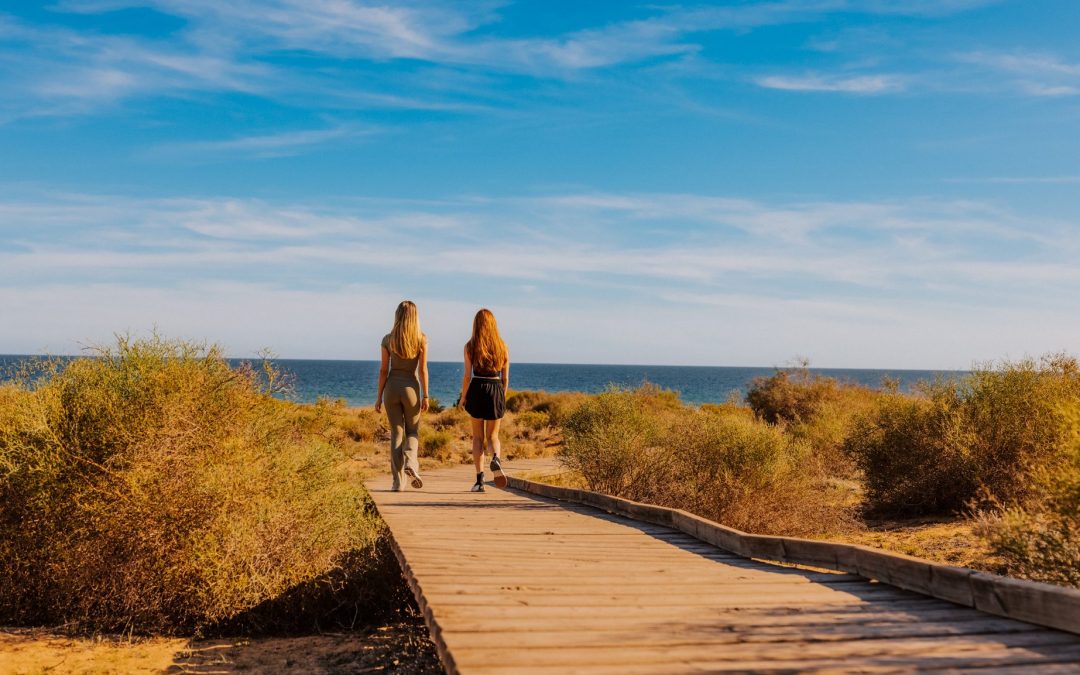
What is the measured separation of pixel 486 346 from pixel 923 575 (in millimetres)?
5495

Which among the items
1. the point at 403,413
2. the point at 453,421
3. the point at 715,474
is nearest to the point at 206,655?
the point at 403,413

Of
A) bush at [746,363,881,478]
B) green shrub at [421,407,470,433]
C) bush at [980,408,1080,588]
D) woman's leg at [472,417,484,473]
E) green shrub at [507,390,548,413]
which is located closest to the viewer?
bush at [980,408,1080,588]

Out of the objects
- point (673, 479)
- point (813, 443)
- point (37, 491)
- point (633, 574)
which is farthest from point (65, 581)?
point (813, 443)

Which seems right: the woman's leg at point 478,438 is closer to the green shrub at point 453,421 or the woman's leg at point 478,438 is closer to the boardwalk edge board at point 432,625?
the boardwalk edge board at point 432,625

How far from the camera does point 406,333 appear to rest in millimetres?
9297

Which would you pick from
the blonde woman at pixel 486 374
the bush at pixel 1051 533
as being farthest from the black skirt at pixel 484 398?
the bush at pixel 1051 533

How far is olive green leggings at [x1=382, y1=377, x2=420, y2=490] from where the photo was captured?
9430mm

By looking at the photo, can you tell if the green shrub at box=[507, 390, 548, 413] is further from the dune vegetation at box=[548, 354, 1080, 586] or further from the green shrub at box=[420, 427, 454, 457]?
the dune vegetation at box=[548, 354, 1080, 586]

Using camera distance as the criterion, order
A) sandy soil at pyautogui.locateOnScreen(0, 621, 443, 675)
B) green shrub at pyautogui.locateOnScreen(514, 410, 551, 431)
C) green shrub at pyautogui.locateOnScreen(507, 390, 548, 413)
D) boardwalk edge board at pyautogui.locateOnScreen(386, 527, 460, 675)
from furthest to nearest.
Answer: green shrub at pyautogui.locateOnScreen(507, 390, 548, 413), green shrub at pyautogui.locateOnScreen(514, 410, 551, 431), sandy soil at pyautogui.locateOnScreen(0, 621, 443, 675), boardwalk edge board at pyautogui.locateOnScreen(386, 527, 460, 675)

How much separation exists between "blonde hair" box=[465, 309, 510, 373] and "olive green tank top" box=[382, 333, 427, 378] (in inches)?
23.3

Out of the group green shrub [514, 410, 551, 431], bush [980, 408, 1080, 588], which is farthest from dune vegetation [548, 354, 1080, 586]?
green shrub [514, 410, 551, 431]

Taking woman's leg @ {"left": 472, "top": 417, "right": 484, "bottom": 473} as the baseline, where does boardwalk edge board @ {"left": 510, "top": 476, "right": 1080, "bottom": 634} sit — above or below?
below

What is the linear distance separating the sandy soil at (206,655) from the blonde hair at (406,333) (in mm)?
3137

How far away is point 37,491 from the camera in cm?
705
